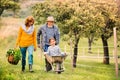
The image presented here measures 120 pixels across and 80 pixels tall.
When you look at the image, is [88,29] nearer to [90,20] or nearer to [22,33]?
[90,20]

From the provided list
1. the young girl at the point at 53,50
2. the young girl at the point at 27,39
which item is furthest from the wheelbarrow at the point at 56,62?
the young girl at the point at 27,39

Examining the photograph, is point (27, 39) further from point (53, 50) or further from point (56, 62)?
point (56, 62)

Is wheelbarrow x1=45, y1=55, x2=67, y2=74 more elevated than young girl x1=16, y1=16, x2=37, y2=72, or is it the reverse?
young girl x1=16, y1=16, x2=37, y2=72

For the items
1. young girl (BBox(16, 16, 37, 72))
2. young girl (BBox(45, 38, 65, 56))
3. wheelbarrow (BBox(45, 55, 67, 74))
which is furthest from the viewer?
young girl (BBox(45, 38, 65, 56))

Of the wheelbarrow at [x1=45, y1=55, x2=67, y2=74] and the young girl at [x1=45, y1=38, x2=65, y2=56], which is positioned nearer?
the wheelbarrow at [x1=45, y1=55, x2=67, y2=74]

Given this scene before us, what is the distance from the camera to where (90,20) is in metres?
29.6

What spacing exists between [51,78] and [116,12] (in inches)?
819

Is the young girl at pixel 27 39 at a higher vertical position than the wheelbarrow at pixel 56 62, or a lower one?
higher

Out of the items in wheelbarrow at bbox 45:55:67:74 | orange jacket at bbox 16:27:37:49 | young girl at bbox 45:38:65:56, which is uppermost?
orange jacket at bbox 16:27:37:49

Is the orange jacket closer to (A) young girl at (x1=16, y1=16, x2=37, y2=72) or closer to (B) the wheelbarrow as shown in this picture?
(A) young girl at (x1=16, y1=16, x2=37, y2=72)

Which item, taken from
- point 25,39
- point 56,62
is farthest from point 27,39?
point 56,62

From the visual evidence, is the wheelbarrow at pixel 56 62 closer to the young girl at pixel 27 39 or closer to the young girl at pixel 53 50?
the young girl at pixel 53 50

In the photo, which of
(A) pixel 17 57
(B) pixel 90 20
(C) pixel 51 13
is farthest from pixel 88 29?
(A) pixel 17 57

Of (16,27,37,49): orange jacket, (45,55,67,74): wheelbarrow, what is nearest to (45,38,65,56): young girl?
(45,55,67,74): wheelbarrow
